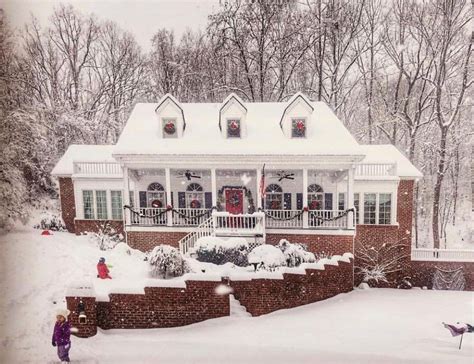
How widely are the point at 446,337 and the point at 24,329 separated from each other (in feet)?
19.1

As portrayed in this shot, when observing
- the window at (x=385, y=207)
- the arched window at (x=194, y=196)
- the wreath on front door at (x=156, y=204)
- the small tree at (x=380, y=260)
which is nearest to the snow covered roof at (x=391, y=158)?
the window at (x=385, y=207)

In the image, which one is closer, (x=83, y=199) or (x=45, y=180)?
(x=45, y=180)

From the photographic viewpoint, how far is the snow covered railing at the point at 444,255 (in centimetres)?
749

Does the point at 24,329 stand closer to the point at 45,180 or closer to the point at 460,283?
the point at 45,180

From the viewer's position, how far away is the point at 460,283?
735cm

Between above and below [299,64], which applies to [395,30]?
above

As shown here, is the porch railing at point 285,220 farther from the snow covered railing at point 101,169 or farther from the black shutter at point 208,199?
the snow covered railing at point 101,169

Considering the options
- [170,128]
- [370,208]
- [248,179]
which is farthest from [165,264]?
[370,208]

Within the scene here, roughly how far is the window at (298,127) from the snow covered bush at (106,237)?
459 centimetres

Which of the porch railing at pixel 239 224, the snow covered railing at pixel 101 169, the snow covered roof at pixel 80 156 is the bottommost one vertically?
the porch railing at pixel 239 224

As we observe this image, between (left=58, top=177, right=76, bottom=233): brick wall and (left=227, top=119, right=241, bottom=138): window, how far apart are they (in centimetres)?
362

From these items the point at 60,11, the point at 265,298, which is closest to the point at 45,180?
the point at 60,11

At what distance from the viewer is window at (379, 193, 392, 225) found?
8463 mm

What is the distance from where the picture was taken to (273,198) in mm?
8500
